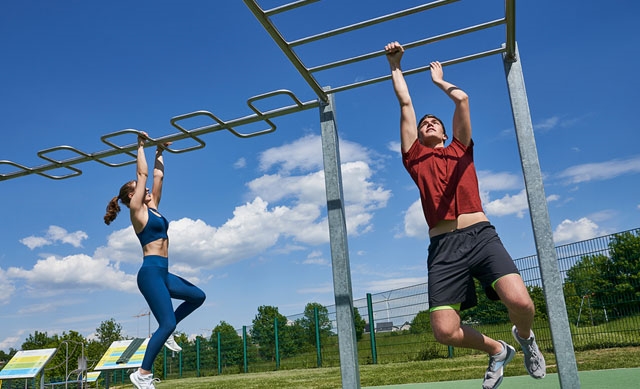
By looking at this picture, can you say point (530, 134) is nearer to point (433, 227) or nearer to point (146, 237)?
point (433, 227)

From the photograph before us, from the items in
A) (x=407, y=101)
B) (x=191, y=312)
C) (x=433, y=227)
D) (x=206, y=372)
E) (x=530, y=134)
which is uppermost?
(x=407, y=101)

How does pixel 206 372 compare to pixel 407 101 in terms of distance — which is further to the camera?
pixel 206 372

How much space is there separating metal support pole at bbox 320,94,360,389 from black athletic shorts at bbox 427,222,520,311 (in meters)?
0.63

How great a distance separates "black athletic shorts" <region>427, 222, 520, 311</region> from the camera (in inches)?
111

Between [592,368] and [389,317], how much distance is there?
5.87 metres

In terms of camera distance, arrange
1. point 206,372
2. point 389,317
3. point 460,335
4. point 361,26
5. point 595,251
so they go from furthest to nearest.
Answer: point 206,372 → point 389,317 → point 595,251 → point 361,26 → point 460,335

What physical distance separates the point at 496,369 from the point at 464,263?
67 centimetres

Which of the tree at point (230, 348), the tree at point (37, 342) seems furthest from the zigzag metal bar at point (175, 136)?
the tree at point (37, 342)

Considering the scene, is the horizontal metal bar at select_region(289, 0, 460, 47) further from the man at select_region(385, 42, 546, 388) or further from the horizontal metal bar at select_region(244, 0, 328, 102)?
the man at select_region(385, 42, 546, 388)

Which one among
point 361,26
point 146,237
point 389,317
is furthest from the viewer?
point 389,317

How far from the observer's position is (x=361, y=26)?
3205 mm

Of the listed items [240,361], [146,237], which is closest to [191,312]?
[146,237]

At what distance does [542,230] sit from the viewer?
9.69ft

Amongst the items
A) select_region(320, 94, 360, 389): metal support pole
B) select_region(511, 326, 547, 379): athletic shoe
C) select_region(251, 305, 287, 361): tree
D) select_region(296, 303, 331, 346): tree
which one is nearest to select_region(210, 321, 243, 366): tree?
select_region(251, 305, 287, 361): tree
